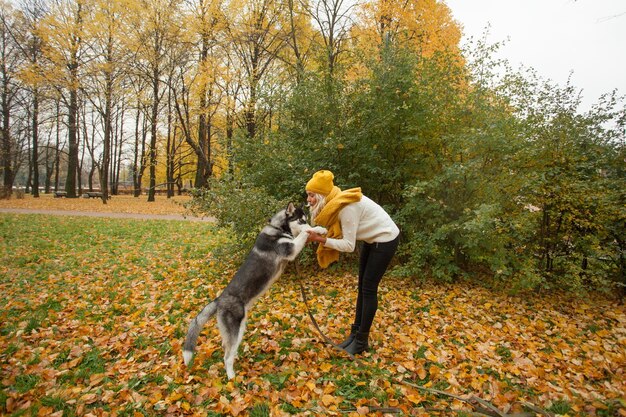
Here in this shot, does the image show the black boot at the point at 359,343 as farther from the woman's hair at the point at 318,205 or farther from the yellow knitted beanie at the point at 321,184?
the yellow knitted beanie at the point at 321,184

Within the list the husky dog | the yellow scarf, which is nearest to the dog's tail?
the husky dog

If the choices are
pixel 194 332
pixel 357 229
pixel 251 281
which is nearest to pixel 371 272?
pixel 357 229

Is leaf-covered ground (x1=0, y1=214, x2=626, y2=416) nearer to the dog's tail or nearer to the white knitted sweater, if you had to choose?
the dog's tail

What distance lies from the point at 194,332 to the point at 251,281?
0.76 m

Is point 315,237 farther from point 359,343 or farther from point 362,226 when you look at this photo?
point 359,343

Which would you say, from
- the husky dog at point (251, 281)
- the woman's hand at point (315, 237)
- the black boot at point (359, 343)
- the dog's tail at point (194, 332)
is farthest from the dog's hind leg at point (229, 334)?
the black boot at point (359, 343)

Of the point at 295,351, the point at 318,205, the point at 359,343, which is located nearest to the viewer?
the point at 318,205

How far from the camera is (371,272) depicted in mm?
3727

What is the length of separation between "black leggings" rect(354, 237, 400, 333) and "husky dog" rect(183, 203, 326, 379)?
63 centimetres

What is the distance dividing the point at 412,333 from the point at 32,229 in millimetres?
13022

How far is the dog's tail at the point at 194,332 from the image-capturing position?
3.30 metres

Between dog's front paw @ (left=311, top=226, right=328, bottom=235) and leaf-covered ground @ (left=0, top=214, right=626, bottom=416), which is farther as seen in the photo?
dog's front paw @ (left=311, top=226, right=328, bottom=235)

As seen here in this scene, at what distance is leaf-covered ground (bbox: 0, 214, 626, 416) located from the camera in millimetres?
3139

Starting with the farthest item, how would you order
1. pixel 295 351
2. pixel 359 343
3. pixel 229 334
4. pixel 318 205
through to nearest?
pixel 295 351
pixel 359 343
pixel 318 205
pixel 229 334
